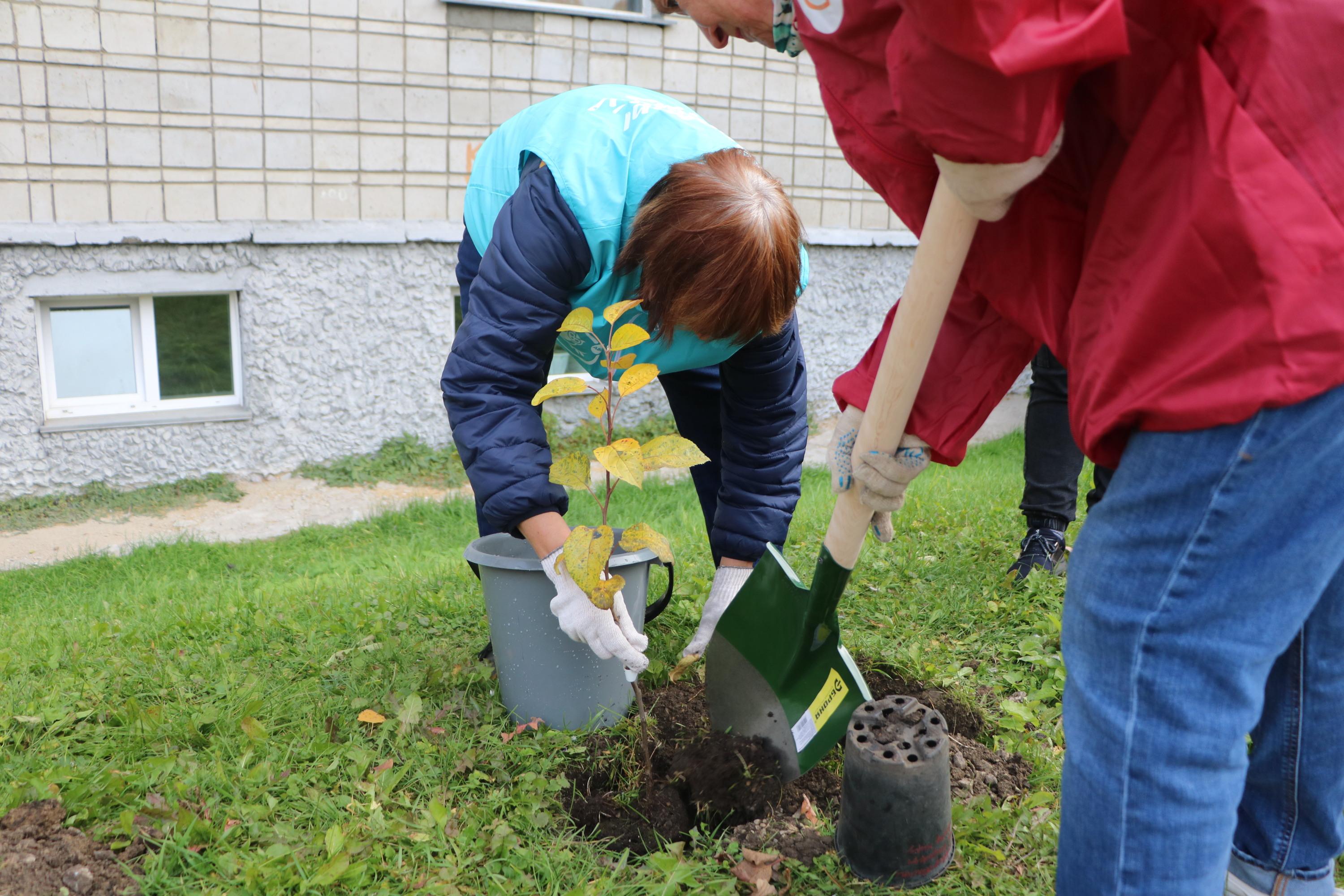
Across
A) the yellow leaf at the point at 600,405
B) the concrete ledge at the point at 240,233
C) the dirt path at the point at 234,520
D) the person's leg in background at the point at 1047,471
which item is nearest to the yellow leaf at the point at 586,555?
the yellow leaf at the point at 600,405

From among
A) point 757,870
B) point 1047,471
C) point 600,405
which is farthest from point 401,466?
point 757,870

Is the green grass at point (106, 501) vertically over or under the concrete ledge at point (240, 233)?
under

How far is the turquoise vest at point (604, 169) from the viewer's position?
203 cm

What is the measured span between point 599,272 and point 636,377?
31cm

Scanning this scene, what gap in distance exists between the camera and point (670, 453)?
1939mm

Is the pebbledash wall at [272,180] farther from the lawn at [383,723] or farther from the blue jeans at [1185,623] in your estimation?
the blue jeans at [1185,623]

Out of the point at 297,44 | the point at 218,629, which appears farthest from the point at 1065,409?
the point at 297,44

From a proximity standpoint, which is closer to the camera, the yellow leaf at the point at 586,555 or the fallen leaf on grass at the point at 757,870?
the fallen leaf on grass at the point at 757,870

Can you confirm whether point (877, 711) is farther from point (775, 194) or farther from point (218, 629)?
point (218, 629)

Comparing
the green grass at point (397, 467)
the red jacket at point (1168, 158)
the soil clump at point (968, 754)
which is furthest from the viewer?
the green grass at point (397, 467)

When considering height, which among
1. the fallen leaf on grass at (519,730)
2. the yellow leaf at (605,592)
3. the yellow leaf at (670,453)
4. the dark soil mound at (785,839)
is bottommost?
the fallen leaf on grass at (519,730)

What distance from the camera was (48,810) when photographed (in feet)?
6.00

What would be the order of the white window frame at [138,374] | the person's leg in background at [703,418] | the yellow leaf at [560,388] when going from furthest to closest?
the white window frame at [138,374]
the person's leg in background at [703,418]
the yellow leaf at [560,388]

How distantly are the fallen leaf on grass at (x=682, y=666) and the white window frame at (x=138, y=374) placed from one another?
383 cm
